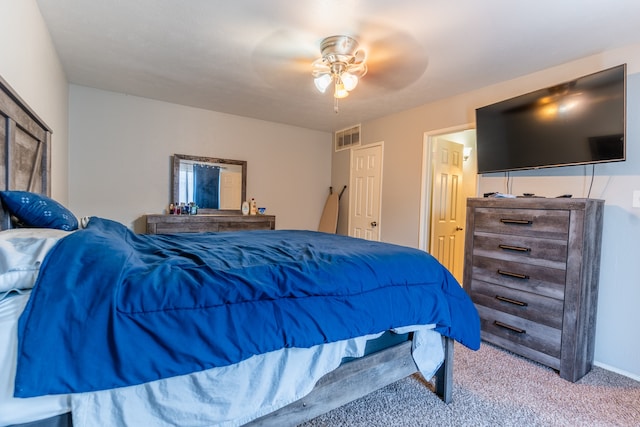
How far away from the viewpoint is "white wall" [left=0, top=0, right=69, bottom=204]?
1.53 m

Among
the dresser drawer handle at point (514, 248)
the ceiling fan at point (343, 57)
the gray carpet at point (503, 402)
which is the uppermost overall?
the ceiling fan at point (343, 57)

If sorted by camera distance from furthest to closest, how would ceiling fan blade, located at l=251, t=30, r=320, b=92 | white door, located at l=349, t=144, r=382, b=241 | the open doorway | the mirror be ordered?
white door, located at l=349, t=144, r=382, b=241 < the mirror < the open doorway < ceiling fan blade, located at l=251, t=30, r=320, b=92

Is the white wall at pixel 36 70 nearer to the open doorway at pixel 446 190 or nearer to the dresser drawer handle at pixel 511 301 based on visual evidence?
the dresser drawer handle at pixel 511 301

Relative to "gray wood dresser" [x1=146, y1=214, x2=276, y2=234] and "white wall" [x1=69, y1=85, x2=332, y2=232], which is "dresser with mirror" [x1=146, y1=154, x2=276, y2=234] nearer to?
"gray wood dresser" [x1=146, y1=214, x2=276, y2=234]

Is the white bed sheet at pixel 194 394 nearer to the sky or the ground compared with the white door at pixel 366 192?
nearer to the ground

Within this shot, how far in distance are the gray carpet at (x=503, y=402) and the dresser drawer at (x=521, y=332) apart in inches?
6.0

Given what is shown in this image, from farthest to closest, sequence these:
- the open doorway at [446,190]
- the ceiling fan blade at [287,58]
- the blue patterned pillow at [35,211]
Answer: the open doorway at [446,190]
the ceiling fan blade at [287,58]
the blue patterned pillow at [35,211]

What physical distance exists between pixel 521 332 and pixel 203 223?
3363 mm

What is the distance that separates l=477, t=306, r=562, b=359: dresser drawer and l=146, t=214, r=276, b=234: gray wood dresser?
2.74m

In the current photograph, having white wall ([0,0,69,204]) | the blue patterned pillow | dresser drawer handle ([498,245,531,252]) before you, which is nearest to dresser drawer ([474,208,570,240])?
dresser drawer handle ([498,245,531,252])

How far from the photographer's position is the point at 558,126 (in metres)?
2.28

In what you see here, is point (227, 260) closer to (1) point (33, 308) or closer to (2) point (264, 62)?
(1) point (33, 308)

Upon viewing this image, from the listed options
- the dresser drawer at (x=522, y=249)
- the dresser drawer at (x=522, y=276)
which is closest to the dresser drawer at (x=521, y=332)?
the dresser drawer at (x=522, y=276)

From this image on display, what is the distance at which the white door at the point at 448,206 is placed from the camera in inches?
145
